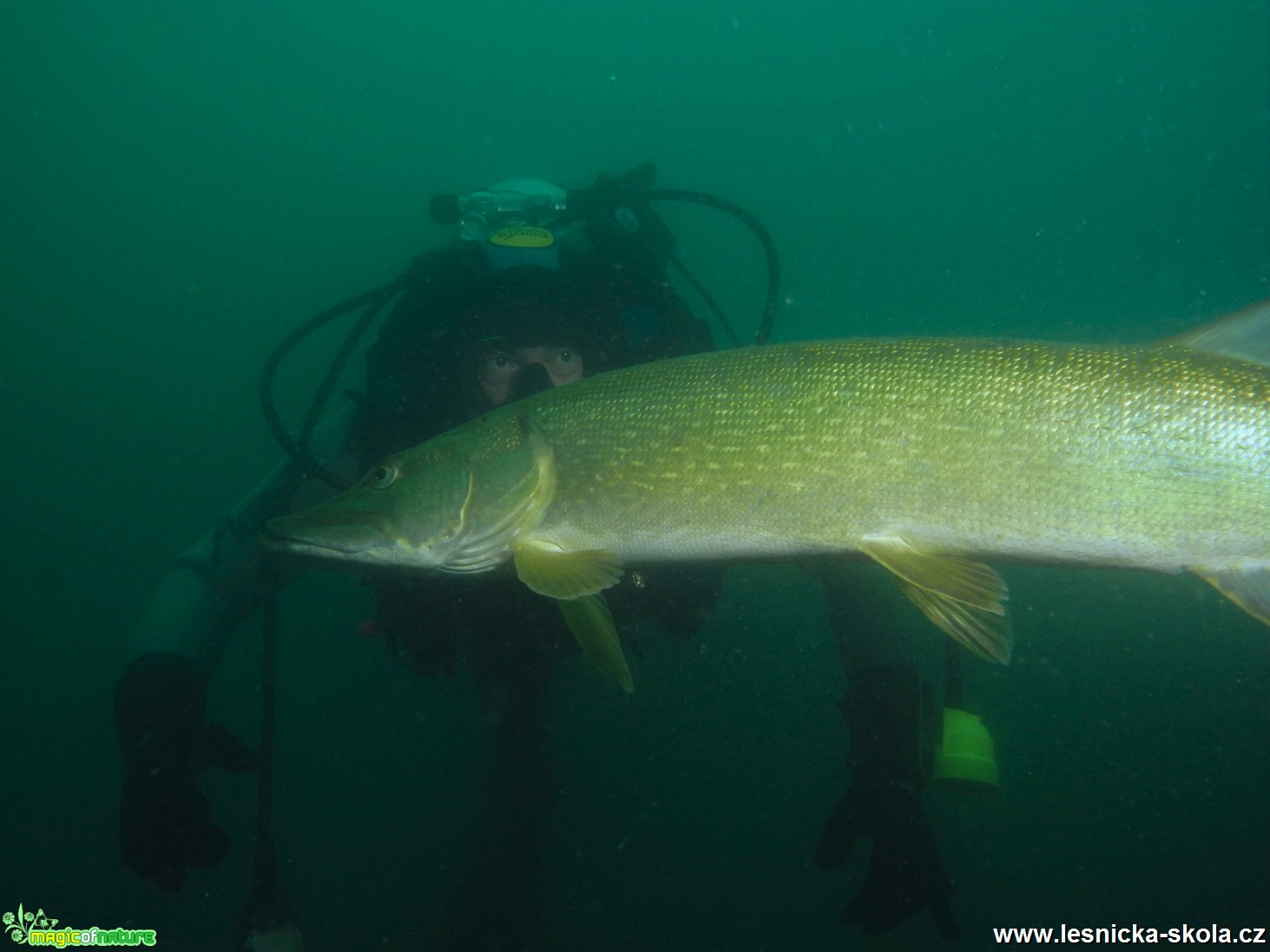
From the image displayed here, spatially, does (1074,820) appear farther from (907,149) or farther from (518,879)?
(907,149)

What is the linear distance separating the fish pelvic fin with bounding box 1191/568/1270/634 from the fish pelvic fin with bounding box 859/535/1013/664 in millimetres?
579

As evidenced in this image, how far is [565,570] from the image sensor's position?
81.0 inches

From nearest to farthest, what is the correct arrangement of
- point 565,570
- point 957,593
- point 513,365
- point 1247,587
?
point 1247,587 → point 957,593 → point 565,570 → point 513,365

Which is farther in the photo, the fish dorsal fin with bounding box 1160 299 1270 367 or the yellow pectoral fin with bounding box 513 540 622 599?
the yellow pectoral fin with bounding box 513 540 622 599

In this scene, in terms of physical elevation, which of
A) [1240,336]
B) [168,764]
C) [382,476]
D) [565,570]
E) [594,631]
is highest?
[1240,336]

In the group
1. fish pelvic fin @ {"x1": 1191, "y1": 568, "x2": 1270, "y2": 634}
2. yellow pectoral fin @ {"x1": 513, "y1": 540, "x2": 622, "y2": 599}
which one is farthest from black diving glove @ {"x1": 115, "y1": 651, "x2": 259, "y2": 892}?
fish pelvic fin @ {"x1": 1191, "y1": 568, "x2": 1270, "y2": 634}

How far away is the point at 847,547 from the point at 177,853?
119 inches

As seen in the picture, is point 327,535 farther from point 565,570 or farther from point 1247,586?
point 1247,586

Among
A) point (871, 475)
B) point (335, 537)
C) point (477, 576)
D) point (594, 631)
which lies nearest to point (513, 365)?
point (477, 576)

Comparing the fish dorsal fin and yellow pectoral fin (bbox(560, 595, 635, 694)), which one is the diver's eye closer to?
yellow pectoral fin (bbox(560, 595, 635, 694))

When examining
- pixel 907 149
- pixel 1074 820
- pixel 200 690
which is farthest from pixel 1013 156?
pixel 200 690

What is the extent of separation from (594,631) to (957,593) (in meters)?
1.21

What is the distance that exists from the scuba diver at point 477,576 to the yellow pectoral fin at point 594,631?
1.68 feet

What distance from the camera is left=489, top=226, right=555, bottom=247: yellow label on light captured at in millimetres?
3379
